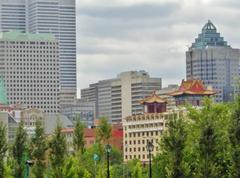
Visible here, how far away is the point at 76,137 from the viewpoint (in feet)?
419

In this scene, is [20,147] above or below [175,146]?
above

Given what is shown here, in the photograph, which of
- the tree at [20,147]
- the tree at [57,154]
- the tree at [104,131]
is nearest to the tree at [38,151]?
the tree at [20,147]

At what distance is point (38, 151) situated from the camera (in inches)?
4377

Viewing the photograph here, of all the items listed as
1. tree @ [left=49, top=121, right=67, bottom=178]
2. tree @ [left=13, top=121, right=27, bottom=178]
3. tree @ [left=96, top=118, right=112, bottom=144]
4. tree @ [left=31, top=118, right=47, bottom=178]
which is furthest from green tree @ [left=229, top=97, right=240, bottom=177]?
tree @ [left=96, top=118, right=112, bottom=144]

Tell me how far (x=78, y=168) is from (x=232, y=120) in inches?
1104

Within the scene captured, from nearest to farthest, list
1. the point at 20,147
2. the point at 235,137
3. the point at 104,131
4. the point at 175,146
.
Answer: the point at 235,137, the point at 175,146, the point at 20,147, the point at 104,131

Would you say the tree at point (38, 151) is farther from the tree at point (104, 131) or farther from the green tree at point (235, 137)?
the green tree at point (235, 137)

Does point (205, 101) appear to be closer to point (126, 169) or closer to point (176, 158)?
point (176, 158)

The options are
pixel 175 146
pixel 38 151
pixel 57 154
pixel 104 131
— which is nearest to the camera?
pixel 175 146

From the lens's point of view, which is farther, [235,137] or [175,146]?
[175,146]

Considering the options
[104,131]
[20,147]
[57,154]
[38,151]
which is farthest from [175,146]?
[104,131]

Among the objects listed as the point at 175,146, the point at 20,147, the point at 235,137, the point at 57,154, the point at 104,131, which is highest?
the point at 104,131

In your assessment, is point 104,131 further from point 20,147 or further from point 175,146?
point 175,146

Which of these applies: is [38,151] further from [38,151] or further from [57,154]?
[57,154]
